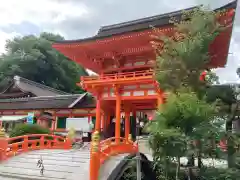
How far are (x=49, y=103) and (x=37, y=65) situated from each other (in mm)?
22977

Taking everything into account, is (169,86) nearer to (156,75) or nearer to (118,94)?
(156,75)

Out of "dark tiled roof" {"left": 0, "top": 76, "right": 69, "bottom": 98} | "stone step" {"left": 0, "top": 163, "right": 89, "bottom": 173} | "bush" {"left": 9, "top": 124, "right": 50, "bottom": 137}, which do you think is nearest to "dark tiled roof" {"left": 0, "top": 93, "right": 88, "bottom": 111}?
"dark tiled roof" {"left": 0, "top": 76, "right": 69, "bottom": 98}

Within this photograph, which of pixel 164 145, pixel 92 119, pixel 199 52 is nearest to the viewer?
pixel 164 145

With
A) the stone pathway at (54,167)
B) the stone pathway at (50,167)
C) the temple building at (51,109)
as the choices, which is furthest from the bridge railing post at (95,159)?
the temple building at (51,109)

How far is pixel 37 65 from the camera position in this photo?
45656 mm

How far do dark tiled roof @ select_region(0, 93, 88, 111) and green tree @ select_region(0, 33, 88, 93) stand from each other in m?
16.8

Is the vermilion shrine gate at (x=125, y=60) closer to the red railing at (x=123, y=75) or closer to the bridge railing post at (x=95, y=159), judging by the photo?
the red railing at (x=123, y=75)

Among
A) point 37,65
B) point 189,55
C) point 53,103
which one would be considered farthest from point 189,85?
point 37,65

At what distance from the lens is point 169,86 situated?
27.3 feet

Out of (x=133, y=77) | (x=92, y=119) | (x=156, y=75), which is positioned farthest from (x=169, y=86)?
(x=92, y=119)

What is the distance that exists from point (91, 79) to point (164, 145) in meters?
10.4

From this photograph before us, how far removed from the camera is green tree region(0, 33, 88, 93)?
43938 mm

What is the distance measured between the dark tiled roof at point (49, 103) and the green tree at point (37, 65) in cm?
1684

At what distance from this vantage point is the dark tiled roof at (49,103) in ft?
76.5
